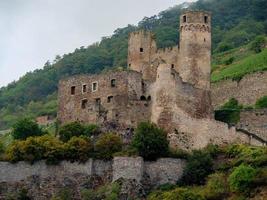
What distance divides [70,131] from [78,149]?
4.04 m

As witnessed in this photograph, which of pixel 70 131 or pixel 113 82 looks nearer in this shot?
pixel 70 131

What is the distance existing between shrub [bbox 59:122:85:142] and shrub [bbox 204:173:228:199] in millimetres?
11233

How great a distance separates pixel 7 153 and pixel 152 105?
35.1 ft

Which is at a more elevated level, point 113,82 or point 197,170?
point 113,82

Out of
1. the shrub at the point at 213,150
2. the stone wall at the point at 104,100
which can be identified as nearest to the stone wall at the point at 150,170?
the shrub at the point at 213,150

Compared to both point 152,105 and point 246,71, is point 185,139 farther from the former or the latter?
point 246,71

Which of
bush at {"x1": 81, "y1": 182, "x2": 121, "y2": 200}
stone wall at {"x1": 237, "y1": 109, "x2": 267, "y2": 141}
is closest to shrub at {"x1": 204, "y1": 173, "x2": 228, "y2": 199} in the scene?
bush at {"x1": 81, "y1": 182, "x2": 121, "y2": 200}

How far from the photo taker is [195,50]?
231 feet

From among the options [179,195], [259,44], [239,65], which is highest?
[259,44]

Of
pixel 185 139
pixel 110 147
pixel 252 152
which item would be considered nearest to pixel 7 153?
pixel 110 147

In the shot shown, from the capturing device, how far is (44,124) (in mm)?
94438

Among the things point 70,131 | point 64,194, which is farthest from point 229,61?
point 64,194

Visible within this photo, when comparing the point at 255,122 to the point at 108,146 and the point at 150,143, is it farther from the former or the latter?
the point at 108,146

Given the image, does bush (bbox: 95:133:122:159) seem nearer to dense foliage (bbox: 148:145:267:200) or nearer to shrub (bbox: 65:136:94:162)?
shrub (bbox: 65:136:94:162)
